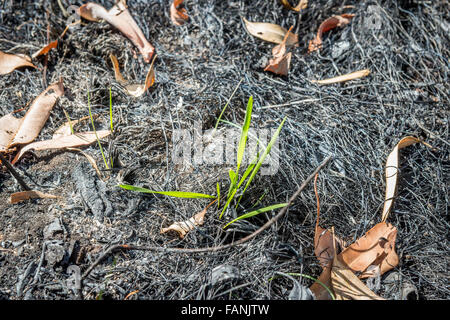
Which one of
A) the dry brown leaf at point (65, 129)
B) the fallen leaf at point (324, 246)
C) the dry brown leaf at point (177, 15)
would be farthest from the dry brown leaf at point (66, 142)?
the fallen leaf at point (324, 246)

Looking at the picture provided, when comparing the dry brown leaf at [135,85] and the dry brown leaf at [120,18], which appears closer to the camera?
the dry brown leaf at [135,85]

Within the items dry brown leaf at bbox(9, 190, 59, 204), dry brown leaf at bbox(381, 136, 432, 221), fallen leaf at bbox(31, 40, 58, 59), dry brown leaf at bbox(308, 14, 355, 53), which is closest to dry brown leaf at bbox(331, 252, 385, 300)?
dry brown leaf at bbox(381, 136, 432, 221)

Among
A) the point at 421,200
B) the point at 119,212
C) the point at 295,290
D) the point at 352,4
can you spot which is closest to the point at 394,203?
the point at 421,200

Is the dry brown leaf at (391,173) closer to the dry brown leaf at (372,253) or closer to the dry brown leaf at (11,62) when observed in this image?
the dry brown leaf at (372,253)

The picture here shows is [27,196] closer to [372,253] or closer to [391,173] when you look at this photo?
[372,253]

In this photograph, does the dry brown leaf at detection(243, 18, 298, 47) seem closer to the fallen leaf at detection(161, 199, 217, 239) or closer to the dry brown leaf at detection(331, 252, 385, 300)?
the fallen leaf at detection(161, 199, 217, 239)

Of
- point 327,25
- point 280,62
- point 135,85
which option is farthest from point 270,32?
point 135,85
